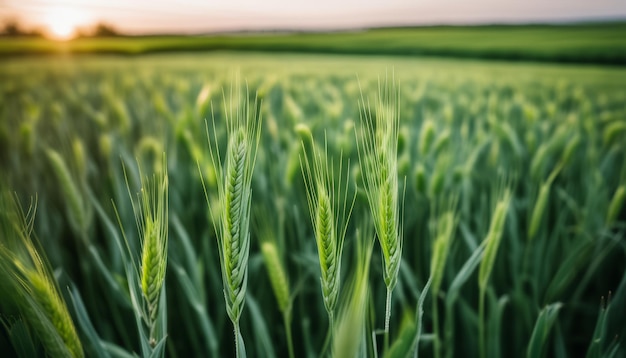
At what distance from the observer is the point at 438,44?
3902 millimetres

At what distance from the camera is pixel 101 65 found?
2.96 metres

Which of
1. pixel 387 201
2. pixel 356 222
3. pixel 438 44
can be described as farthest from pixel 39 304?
pixel 438 44

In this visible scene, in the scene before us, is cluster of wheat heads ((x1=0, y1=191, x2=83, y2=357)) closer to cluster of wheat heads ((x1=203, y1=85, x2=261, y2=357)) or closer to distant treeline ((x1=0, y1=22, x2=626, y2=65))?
cluster of wheat heads ((x1=203, y1=85, x2=261, y2=357))

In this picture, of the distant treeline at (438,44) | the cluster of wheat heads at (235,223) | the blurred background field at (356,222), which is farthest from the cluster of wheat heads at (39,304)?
the distant treeline at (438,44)

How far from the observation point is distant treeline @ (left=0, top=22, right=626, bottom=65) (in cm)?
173

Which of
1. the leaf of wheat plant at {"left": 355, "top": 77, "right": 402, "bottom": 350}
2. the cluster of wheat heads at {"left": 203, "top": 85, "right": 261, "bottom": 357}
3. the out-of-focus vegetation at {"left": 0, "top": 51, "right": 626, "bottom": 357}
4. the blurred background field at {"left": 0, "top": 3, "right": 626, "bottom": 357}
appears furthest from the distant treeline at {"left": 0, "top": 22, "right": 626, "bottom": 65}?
the cluster of wheat heads at {"left": 203, "top": 85, "right": 261, "bottom": 357}

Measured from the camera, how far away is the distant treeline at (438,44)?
173 cm

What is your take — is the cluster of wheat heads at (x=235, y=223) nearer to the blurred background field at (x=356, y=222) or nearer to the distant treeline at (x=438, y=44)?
the blurred background field at (x=356, y=222)

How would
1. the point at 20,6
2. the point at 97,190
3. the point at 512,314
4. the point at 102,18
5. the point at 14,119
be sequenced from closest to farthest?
the point at 512,314 → the point at 97,190 → the point at 20,6 → the point at 102,18 → the point at 14,119

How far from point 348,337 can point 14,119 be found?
5.73 feet

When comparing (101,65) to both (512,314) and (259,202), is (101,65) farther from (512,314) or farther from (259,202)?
(512,314)

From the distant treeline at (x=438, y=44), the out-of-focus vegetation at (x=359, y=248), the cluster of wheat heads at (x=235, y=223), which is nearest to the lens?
the cluster of wheat heads at (x=235, y=223)

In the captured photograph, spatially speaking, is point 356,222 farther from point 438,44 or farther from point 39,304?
point 438,44

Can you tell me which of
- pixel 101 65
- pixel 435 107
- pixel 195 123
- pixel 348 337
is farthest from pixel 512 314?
pixel 101 65
